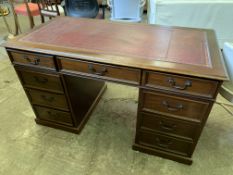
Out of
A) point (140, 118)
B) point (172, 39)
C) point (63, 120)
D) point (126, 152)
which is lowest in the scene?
point (126, 152)

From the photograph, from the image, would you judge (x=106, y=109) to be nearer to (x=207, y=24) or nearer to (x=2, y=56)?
(x=207, y=24)

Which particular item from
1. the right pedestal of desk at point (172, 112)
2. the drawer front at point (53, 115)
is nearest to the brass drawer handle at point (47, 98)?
the drawer front at point (53, 115)

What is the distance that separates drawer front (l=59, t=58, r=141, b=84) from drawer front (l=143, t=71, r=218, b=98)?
0.23 feet

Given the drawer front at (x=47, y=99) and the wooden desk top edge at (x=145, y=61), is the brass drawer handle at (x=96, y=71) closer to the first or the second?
the wooden desk top edge at (x=145, y=61)

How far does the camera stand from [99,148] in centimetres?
146

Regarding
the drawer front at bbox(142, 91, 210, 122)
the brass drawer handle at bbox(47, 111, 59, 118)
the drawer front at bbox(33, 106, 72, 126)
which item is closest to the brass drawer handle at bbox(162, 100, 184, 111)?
the drawer front at bbox(142, 91, 210, 122)

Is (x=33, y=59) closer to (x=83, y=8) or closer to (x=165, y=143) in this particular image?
(x=165, y=143)

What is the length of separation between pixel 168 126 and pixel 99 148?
23.4 inches

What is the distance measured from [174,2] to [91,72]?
1663 millimetres

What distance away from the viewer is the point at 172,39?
1189 millimetres

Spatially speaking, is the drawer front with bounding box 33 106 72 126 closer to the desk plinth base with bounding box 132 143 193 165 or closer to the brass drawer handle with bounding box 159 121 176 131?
the desk plinth base with bounding box 132 143 193 165

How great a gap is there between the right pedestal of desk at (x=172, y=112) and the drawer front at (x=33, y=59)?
60 cm

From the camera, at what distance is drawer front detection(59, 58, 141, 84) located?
1.02 m

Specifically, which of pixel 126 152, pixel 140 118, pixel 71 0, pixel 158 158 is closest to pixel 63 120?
pixel 126 152
